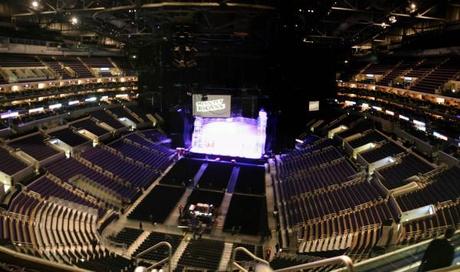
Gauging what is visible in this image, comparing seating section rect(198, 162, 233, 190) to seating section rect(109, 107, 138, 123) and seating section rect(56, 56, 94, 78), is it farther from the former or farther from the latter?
seating section rect(56, 56, 94, 78)

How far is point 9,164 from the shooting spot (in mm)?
20562

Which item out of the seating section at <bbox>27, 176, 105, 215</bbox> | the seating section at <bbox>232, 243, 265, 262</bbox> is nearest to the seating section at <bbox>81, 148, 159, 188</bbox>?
the seating section at <bbox>27, 176, 105, 215</bbox>

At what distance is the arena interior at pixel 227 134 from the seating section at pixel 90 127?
232 mm

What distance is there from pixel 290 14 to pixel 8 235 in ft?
50.6

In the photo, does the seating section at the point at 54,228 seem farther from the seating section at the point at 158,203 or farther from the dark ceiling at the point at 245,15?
the dark ceiling at the point at 245,15

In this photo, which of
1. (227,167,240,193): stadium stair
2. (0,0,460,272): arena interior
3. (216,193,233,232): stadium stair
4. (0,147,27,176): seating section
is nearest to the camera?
(0,0,460,272): arena interior

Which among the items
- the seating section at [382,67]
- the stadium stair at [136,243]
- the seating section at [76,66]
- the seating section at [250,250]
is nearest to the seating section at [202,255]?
the seating section at [250,250]

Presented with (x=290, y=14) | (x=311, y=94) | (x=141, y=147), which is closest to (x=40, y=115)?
(x=141, y=147)

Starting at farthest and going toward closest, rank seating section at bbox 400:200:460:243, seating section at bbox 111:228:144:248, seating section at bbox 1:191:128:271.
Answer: seating section at bbox 111:228:144:248 < seating section at bbox 1:191:128:271 < seating section at bbox 400:200:460:243

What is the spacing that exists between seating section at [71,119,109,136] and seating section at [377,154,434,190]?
21566 mm

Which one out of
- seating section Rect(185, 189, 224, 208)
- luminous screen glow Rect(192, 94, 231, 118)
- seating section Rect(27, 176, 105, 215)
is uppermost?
luminous screen glow Rect(192, 94, 231, 118)

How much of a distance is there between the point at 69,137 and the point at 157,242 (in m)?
13.7

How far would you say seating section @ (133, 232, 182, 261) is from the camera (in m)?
16.9

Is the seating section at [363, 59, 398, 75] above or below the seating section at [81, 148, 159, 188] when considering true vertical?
above
